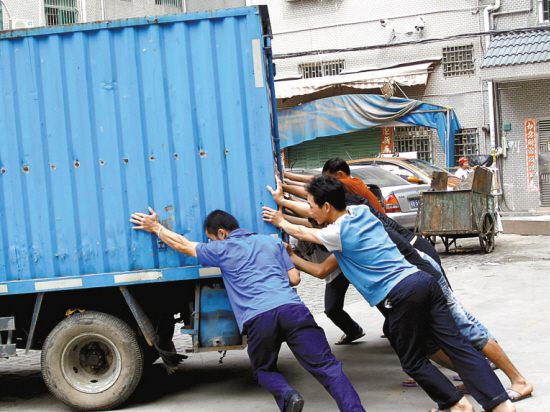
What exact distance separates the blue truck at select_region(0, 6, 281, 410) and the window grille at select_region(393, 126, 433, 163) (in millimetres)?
16045

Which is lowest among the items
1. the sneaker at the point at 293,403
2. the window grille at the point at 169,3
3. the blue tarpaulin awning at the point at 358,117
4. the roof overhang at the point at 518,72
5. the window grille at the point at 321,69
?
the sneaker at the point at 293,403

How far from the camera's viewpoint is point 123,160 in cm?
493

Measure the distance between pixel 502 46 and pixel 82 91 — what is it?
15548 millimetres

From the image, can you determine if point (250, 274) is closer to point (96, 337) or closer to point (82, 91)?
point (96, 337)

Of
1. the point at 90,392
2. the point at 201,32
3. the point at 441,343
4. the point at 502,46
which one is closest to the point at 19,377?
the point at 90,392

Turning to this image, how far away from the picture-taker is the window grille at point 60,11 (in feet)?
67.6

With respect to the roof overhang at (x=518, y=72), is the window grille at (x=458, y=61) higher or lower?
higher

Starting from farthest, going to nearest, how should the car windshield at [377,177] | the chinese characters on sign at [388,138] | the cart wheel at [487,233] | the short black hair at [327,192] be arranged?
the chinese characters on sign at [388,138] < the car windshield at [377,177] < the cart wheel at [487,233] < the short black hair at [327,192]

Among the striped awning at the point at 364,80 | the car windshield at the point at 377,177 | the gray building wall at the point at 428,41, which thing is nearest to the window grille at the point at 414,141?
the gray building wall at the point at 428,41

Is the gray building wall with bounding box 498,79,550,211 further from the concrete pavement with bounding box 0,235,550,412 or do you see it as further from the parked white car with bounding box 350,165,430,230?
the concrete pavement with bounding box 0,235,550,412

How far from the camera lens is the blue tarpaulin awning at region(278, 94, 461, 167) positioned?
1892 centimetres

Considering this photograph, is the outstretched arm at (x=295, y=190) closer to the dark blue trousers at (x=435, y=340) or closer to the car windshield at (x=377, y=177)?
the dark blue trousers at (x=435, y=340)

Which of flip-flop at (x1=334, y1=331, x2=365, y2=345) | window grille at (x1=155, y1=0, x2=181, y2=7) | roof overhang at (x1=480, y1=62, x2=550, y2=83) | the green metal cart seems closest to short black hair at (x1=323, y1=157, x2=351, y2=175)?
flip-flop at (x1=334, y1=331, x2=365, y2=345)

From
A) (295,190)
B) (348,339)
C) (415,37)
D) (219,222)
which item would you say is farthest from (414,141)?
(219,222)
